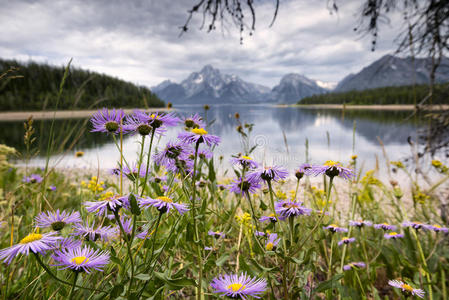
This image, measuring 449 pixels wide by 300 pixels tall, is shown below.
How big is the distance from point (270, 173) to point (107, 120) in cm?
59

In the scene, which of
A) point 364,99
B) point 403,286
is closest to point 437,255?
point 403,286

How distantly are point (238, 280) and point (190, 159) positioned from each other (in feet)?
1.78

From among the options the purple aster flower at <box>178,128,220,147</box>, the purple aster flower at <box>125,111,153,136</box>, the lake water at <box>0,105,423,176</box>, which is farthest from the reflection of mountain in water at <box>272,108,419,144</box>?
the purple aster flower at <box>125,111,153,136</box>

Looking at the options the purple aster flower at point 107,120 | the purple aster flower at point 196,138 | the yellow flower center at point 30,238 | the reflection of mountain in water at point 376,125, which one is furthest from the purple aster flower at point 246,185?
the reflection of mountain in water at point 376,125

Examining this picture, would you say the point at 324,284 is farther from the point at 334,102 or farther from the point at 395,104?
the point at 334,102

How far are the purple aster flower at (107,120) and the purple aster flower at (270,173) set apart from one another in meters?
0.48

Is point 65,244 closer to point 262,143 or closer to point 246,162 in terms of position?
point 246,162

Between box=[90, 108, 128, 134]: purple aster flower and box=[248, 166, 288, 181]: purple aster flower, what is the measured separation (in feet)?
1.56

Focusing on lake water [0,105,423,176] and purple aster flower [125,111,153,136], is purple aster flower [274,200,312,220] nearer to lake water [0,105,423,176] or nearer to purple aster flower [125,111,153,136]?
lake water [0,105,423,176]

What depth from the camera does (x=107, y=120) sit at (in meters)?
0.83

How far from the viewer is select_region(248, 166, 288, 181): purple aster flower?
0.82m

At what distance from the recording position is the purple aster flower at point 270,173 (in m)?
0.82

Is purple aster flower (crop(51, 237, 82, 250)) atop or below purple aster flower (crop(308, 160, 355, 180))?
below

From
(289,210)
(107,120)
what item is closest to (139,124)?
(107,120)
